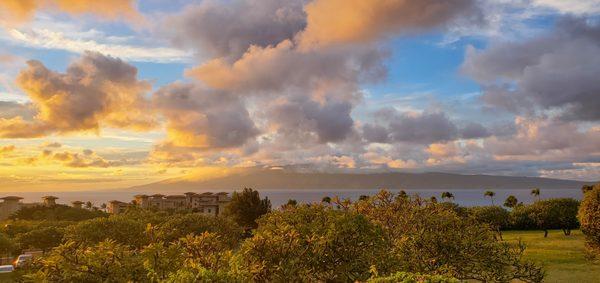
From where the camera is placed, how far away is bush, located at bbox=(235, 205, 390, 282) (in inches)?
644

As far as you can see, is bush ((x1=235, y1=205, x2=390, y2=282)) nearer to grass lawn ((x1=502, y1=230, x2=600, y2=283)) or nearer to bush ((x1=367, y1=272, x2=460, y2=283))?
bush ((x1=367, y1=272, x2=460, y2=283))

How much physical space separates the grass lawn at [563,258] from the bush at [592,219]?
1672 millimetres

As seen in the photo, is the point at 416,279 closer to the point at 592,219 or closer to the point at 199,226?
the point at 592,219

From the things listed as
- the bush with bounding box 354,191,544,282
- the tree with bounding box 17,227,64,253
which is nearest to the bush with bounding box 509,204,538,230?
the bush with bounding box 354,191,544,282

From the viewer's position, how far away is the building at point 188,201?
425ft

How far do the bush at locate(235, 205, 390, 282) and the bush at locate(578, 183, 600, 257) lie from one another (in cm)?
2568

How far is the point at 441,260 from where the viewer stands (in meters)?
21.9

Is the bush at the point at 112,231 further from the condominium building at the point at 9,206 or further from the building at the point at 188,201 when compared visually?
the building at the point at 188,201

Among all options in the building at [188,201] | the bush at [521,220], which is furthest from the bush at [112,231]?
the building at [188,201]

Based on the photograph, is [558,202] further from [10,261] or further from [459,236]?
[10,261]

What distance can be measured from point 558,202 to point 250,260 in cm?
6168

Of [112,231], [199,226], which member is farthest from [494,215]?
[112,231]

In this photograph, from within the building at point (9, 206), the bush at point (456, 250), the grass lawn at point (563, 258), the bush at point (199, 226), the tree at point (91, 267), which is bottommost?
the grass lawn at point (563, 258)

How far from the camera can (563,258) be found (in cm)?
4231
